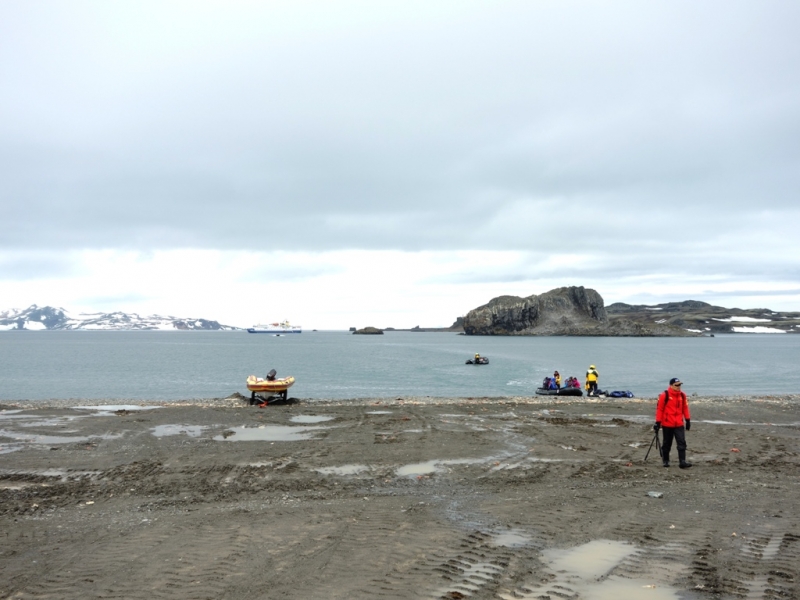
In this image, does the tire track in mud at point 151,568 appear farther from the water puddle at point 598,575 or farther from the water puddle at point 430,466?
the water puddle at point 430,466

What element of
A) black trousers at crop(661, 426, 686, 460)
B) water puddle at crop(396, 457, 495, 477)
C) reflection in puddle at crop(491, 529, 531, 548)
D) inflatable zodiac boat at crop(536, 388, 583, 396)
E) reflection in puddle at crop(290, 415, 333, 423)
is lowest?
inflatable zodiac boat at crop(536, 388, 583, 396)

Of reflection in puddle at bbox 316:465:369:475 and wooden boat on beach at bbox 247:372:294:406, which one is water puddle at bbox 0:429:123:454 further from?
wooden boat on beach at bbox 247:372:294:406

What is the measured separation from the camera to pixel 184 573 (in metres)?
6.91

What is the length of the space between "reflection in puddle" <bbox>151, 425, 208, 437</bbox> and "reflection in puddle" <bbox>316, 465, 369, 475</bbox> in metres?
7.35

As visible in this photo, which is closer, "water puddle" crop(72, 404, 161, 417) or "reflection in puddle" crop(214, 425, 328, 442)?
"reflection in puddle" crop(214, 425, 328, 442)

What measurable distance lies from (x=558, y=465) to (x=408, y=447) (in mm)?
4384

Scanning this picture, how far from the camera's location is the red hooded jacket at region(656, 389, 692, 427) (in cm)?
1325

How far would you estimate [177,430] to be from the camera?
65.0 ft

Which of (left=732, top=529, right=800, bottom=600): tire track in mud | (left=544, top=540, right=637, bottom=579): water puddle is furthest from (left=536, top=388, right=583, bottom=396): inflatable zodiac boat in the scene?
(left=544, top=540, right=637, bottom=579): water puddle

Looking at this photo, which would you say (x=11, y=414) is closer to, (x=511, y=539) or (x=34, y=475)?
(x=34, y=475)

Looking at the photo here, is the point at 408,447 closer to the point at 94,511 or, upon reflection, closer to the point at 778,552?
the point at 94,511

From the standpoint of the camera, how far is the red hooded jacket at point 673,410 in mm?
13250

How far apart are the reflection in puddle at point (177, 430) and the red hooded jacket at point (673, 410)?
14140 millimetres

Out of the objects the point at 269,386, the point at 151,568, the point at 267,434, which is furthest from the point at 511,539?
the point at 269,386
